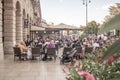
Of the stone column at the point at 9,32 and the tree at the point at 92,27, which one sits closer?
the stone column at the point at 9,32

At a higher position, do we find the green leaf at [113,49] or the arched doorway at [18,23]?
the arched doorway at [18,23]

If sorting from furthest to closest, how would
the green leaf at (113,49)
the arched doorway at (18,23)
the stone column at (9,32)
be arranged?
the arched doorway at (18,23) < the stone column at (9,32) < the green leaf at (113,49)

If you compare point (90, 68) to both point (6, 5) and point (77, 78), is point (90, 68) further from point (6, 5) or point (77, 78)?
point (6, 5)

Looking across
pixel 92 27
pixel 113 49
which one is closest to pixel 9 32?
pixel 113 49

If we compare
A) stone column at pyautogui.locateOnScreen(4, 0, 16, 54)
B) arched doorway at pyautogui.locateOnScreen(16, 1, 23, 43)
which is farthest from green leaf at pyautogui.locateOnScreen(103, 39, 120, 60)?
arched doorway at pyautogui.locateOnScreen(16, 1, 23, 43)

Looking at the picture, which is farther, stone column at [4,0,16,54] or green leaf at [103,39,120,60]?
stone column at [4,0,16,54]

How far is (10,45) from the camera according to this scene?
27.4m

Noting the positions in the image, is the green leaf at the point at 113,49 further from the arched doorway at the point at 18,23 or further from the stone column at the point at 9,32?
the arched doorway at the point at 18,23

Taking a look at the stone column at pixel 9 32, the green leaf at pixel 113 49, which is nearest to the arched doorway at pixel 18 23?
the stone column at pixel 9 32

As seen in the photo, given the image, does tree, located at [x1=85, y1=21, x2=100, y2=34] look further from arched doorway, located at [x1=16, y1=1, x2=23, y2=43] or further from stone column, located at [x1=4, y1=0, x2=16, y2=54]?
stone column, located at [x1=4, y1=0, x2=16, y2=54]

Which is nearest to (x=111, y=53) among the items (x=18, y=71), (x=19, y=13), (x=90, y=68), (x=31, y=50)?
(x=90, y=68)

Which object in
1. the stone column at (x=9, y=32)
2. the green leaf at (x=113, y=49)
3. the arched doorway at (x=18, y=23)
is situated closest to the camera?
the green leaf at (x=113, y=49)

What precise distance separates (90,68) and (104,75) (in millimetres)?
1076

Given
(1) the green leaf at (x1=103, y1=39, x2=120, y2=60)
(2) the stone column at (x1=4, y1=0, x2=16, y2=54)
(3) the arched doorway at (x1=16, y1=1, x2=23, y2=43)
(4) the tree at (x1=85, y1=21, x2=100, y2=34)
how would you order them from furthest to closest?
1. (4) the tree at (x1=85, y1=21, x2=100, y2=34)
2. (3) the arched doorway at (x1=16, y1=1, x2=23, y2=43)
3. (2) the stone column at (x1=4, y1=0, x2=16, y2=54)
4. (1) the green leaf at (x1=103, y1=39, x2=120, y2=60)
